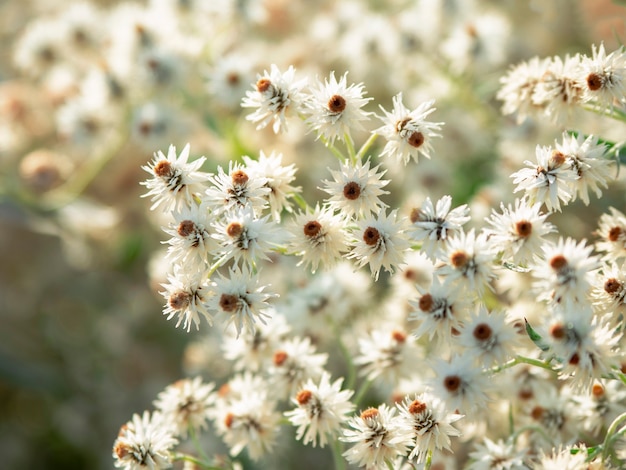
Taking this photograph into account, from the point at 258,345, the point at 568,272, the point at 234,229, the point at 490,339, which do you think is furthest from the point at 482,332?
the point at 258,345

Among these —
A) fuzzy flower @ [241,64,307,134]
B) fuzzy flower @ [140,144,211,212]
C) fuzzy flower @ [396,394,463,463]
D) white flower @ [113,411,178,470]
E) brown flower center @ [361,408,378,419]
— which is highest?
fuzzy flower @ [241,64,307,134]

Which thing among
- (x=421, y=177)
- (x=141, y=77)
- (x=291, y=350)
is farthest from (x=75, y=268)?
(x=291, y=350)

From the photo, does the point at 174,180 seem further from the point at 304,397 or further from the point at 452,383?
the point at 452,383

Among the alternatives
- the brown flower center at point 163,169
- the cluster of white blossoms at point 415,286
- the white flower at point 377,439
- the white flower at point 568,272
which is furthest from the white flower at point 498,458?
the brown flower center at point 163,169

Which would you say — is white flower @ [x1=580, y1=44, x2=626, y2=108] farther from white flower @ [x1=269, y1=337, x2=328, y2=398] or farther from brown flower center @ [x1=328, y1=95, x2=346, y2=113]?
white flower @ [x1=269, y1=337, x2=328, y2=398]

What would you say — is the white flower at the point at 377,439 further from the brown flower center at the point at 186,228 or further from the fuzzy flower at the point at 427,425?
the brown flower center at the point at 186,228

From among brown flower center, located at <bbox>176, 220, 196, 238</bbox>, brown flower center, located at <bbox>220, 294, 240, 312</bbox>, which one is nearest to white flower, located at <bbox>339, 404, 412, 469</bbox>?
brown flower center, located at <bbox>220, 294, 240, 312</bbox>
